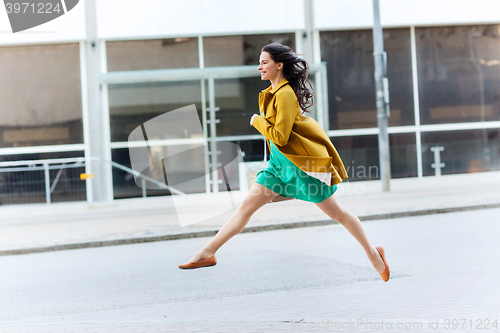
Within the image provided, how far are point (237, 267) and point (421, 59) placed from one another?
40.6ft

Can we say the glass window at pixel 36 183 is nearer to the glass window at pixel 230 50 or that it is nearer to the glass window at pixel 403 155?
the glass window at pixel 230 50

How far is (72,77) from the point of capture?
16141 mm

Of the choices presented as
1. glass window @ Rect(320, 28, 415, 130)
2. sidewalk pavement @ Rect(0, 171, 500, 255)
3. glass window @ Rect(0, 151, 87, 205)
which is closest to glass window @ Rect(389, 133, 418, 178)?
sidewalk pavement @ Rect(0, 171, 500, 255)

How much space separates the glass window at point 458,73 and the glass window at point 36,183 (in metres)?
9.63

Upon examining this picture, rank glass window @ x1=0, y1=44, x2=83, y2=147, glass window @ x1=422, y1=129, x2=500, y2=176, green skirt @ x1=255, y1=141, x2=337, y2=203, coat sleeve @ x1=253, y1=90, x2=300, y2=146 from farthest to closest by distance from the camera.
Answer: glass window @ x1=422, y1=129, x2=500, y2=176 < glass window @ x1=0, y1=44, x2=83, y2=147 < green skirt @ x1=255, y1=141, x2=337, y2=203 < coat sleeve @ x1=253, y1=90, x2=300, y2=146

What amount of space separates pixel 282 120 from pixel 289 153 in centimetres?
26

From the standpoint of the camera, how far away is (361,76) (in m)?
17.2

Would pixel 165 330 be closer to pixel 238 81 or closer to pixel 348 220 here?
pixel 348 220

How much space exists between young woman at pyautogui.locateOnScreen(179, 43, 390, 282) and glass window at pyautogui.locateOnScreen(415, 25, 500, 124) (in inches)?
549

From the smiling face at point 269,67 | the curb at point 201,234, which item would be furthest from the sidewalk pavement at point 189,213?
the smiling face at point 269,67

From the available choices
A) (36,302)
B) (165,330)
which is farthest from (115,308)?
(165,330)

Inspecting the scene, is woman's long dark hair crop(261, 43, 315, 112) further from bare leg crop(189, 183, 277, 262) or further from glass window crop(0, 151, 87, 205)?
glass window crop(0, 151, 87, 205)

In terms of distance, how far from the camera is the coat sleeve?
4.09m

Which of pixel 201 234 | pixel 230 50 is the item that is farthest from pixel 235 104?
pixel 201 234
